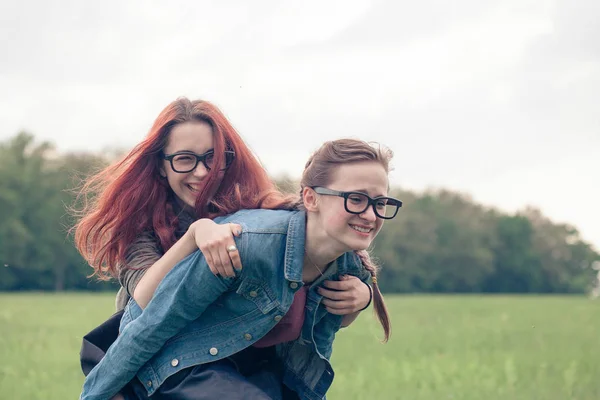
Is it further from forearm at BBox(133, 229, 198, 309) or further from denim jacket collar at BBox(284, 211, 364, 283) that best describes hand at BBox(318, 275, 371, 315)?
forearm at BBox(133, 229, 198, 309)

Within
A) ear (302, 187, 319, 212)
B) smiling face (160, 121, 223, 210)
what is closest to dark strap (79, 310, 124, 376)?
smiling face (160, 121, 223, 210)

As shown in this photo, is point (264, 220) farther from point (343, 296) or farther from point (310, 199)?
point (343, 296)

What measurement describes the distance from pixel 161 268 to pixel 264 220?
562 millimetres

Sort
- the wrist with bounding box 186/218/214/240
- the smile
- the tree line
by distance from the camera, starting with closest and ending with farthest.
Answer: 1. the wrist with bounding box 186/218/214/240
2. the smile
3. the tree line

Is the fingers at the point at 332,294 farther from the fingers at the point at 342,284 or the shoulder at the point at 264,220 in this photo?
the shoulder at the point at 264,220

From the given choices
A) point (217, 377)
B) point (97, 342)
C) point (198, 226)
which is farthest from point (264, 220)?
point (97, 342)

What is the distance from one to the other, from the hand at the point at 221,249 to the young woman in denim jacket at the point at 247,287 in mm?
43

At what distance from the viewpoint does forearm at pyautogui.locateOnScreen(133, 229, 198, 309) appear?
404 centimetres

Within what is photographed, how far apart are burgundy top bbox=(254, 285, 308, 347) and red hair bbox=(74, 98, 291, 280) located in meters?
0.62

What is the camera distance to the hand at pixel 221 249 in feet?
12.2

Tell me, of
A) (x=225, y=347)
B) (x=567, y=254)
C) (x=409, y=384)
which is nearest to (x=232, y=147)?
(x=225, y=347)

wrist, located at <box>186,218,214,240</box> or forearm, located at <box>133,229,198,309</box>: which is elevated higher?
wrist, located at <box>186,218,214,240</box>

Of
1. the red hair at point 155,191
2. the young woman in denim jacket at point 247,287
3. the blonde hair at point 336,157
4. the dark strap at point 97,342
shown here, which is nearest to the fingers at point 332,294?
the young woman in denim jacket at point 247,287

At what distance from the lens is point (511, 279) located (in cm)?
8912
